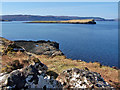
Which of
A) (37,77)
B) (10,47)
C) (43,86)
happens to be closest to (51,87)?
(43,86)

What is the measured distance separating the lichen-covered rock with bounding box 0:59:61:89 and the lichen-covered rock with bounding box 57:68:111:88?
1248 millimetres

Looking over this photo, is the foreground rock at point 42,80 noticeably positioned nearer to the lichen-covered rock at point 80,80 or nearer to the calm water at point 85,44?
the lichen-covered rock at point 80,80

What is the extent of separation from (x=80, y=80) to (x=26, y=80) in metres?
6.38

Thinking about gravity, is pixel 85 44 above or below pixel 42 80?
below

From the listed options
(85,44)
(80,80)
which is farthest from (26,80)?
(85,44)

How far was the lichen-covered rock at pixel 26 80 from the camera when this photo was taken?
43.9 feet

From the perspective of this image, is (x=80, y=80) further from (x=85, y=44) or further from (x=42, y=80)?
(x=85, y=44)

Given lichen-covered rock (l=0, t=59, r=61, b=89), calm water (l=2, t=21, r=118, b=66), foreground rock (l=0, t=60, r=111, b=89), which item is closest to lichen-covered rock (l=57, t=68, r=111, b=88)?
foreground rock (l=0, t=60, r=111, b=89)

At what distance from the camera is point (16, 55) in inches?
1124

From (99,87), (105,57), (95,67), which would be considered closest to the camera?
(99,87)

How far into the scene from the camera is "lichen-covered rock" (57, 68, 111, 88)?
14602 millimetres

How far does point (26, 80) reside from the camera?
14297mm

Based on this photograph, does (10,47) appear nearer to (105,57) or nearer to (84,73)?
(84,73)

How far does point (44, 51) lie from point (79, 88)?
32.9 m
